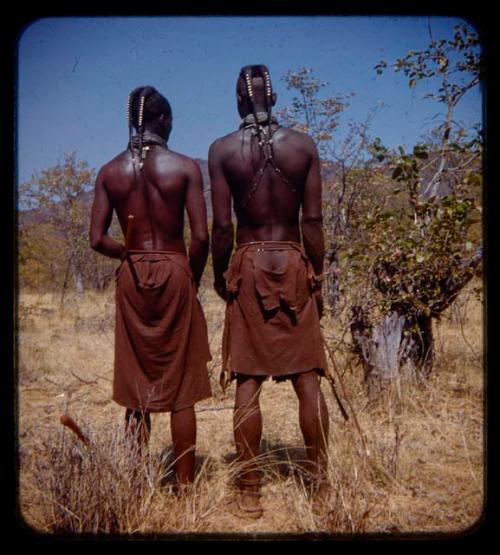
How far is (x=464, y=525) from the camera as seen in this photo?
108 inches

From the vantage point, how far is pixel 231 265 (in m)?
2.92

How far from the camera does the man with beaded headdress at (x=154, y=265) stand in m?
2.80

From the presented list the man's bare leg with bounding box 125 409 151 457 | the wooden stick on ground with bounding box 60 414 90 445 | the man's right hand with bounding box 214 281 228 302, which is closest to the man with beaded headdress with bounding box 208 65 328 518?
the man's right hand with bounding box 214 281 228 302

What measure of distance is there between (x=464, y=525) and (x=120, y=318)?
80.5 inches

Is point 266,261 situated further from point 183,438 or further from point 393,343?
point 393,343

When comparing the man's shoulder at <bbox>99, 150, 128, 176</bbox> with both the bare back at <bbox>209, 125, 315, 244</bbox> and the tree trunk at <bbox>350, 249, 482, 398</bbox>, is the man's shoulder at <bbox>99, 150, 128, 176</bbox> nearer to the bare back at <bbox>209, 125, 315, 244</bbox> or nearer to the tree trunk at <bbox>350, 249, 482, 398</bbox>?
the bare back at <bbox>209, 125, 315, 244</bbox>

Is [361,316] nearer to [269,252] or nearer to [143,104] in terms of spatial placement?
[269,252]

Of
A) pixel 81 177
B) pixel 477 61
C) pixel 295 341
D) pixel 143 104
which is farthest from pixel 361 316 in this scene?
pixel 81 177

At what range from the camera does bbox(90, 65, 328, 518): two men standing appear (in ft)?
9.16

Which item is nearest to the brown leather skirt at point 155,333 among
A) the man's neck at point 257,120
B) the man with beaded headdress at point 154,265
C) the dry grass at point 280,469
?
the man with beaded headdress at point 154,265

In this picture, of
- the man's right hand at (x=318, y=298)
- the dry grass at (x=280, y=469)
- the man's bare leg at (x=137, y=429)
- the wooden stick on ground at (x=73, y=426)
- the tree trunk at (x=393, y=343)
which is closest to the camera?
the wooden stick on ground at (x=73, y=426)

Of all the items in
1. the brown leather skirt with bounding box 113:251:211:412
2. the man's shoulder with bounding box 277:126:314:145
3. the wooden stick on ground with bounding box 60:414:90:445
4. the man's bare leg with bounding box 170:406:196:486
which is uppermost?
the man's shoulder with bounding box 277:126:314:145

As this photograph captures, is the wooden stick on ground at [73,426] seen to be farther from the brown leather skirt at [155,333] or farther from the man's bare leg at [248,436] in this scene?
the man's bare leg at [248,436]

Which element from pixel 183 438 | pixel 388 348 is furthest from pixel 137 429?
pixel 388 348
